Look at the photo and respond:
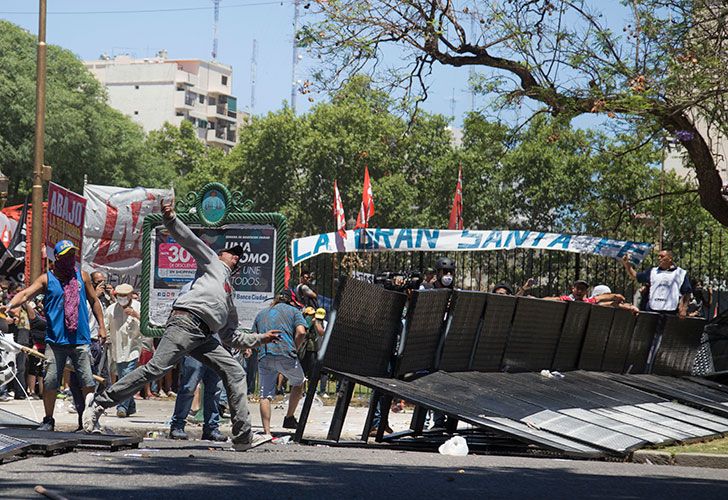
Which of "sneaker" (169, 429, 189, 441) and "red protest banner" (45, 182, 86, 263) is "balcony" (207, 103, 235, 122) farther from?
"sneaker" (169, 429, 189, 441)

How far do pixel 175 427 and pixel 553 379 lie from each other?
16.5 feet

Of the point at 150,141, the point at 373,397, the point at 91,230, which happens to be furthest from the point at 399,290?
the point at 150,141

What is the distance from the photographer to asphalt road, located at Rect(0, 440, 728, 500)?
26.3 feet

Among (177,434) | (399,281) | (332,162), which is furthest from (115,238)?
(332,162)

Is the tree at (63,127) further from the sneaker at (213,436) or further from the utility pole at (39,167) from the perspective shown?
the sneaker at (213,436)

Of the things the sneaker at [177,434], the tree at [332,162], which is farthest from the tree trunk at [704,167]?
the tree at [332,162]

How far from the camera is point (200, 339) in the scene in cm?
1142

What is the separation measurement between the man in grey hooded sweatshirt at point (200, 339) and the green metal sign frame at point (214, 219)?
5.93 metres

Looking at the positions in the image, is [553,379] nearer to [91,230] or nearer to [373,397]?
[373,397]

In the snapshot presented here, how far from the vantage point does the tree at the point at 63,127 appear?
207ft

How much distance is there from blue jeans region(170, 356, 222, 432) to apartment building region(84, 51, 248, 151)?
125612 mm

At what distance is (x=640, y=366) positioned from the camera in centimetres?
2072

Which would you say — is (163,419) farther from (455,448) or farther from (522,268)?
(522,268)

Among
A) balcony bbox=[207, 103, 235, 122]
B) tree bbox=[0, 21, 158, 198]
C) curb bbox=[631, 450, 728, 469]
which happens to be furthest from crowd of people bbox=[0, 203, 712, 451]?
balcony bbox=[207, 103, 235, 122]
